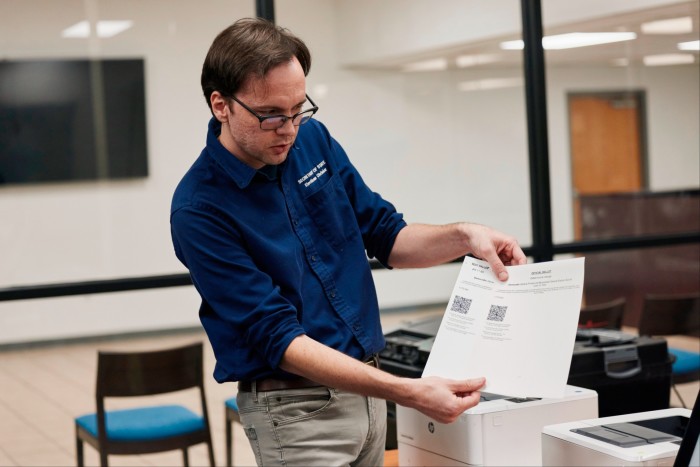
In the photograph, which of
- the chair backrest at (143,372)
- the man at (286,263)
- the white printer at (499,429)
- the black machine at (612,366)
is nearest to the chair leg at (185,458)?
the chair backrest at (143,372)

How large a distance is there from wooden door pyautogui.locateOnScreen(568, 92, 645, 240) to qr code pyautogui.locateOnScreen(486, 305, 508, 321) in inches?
106

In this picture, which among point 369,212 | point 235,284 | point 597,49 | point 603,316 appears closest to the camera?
point 235,284

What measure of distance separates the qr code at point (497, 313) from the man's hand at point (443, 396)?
122 mm

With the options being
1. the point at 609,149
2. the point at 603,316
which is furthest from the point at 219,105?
the point at 609,149

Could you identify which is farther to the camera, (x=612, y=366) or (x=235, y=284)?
(x=612, y=366)

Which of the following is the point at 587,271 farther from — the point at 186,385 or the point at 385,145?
A: the point at 186,385

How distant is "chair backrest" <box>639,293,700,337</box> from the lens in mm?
4102

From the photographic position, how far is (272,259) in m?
1.91

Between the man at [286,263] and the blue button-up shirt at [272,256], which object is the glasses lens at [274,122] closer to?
the man at [286,263]

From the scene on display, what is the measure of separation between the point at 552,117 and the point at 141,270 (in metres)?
1.98

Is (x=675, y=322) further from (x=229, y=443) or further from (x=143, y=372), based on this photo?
(x=143, y=372)

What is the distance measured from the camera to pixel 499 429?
2342 mm

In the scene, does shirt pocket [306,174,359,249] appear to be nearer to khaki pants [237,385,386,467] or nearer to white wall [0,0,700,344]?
khaki pants [237,385,386,467]

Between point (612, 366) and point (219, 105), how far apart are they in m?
1.50
